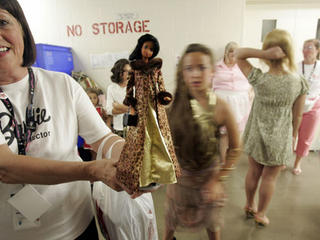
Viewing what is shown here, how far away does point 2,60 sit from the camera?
45cm

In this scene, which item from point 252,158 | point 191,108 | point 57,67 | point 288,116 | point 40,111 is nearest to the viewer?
point 191,108

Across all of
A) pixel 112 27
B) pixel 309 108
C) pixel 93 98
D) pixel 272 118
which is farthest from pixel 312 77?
pixel 93 98

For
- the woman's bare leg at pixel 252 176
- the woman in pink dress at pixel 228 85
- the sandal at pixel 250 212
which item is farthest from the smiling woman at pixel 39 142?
the sandal at pixel 250 212

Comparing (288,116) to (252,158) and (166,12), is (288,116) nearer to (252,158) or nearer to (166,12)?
(252,158)

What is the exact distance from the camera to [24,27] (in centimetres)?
50

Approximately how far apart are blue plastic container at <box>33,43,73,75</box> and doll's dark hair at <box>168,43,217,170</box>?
1.76m

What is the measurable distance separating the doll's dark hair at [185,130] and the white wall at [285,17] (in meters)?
0.46

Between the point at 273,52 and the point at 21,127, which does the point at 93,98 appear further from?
the point at 273,52

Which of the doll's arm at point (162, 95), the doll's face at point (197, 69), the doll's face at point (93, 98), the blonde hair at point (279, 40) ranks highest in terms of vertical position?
the blonde hair at point (279, 40)

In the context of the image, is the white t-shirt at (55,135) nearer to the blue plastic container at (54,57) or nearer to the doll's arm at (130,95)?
the doll's arm at (130,95)

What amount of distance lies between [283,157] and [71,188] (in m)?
1.13

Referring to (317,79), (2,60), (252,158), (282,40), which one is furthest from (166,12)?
(317,79)

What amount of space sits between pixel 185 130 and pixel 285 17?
0.59 metres

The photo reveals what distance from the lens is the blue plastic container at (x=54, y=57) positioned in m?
1.72
